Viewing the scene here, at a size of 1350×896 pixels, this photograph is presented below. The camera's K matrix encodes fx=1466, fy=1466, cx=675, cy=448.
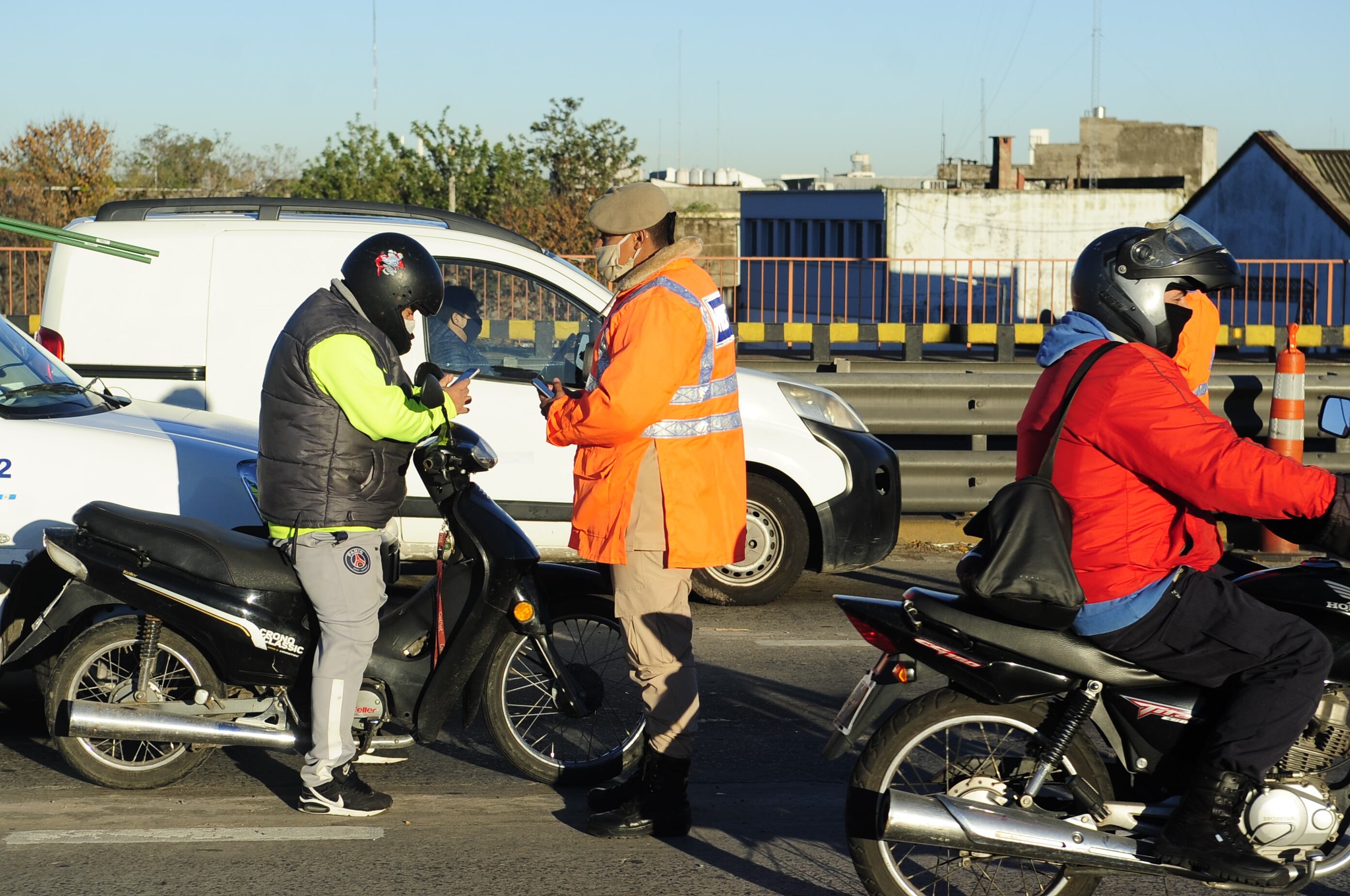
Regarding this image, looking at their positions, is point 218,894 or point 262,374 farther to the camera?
point 262,374

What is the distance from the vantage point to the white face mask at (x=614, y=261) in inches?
176

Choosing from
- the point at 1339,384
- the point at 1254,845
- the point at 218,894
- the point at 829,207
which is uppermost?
the point at 829,207

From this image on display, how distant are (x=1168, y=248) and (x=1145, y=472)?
2.03 feet

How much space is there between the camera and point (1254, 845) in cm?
362

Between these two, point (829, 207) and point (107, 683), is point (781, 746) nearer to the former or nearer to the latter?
point (107, 683)

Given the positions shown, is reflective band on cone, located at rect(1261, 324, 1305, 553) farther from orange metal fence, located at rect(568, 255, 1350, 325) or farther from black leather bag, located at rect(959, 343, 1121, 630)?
orange metal fence, located at rect(568, 255, 1350, 325)

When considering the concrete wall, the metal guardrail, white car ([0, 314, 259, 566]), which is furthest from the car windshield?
the concrete wall

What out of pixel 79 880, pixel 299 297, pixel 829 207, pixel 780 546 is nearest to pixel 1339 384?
pixel 780 546

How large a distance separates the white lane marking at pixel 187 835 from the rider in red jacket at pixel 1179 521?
2.35m

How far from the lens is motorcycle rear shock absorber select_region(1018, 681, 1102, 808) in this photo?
368cm

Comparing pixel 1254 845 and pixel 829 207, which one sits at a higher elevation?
pixel 829 207

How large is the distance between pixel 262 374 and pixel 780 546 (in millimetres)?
2847

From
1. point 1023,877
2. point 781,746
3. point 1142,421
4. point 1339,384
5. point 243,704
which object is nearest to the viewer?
point 1142,421

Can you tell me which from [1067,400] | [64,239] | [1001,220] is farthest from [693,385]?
[1001,220]
